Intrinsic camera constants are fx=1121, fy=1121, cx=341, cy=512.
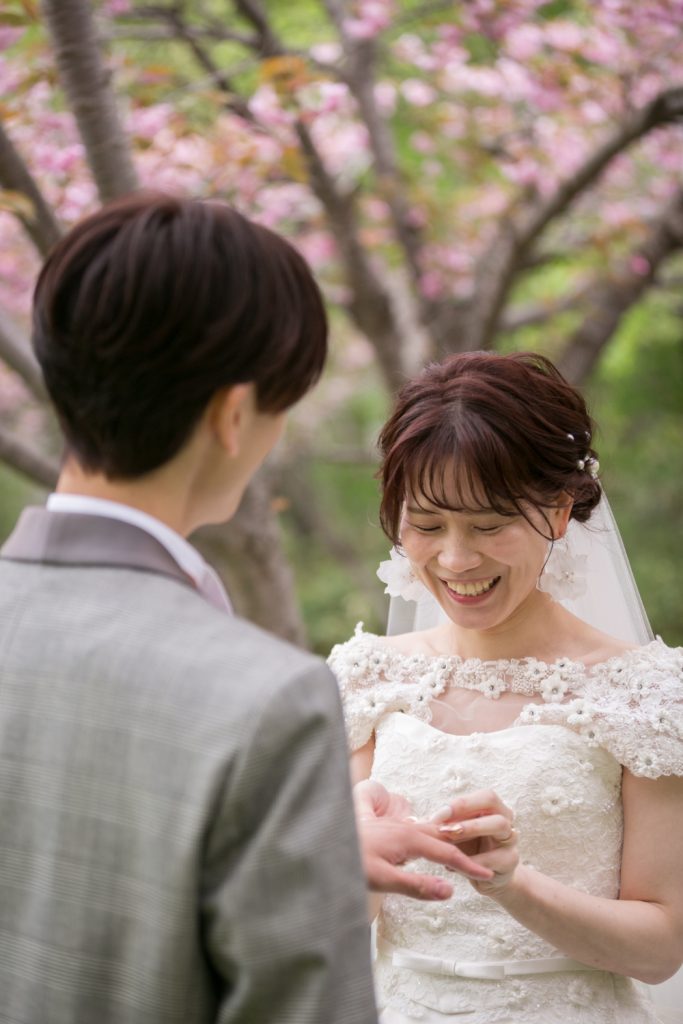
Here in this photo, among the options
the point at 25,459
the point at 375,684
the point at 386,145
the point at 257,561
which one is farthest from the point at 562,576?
the point at 386,145

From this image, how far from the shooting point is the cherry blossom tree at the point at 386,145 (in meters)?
4.48

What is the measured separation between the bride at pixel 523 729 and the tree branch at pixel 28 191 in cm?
194

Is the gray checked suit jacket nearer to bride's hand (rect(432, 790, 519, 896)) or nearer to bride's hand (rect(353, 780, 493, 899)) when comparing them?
bride's hand (rect(353, 780, 493, 899))

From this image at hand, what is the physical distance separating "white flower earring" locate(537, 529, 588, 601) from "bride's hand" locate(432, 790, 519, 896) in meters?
0.74

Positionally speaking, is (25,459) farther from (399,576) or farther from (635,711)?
(635,711)

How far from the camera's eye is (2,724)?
4.58 ft

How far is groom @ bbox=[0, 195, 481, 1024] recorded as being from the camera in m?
1.27

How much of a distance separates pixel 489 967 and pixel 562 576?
86 cm

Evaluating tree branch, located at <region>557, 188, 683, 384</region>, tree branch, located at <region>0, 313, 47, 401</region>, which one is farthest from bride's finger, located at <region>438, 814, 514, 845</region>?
tree branch, located at <region>557, 188, 683, 384</region>

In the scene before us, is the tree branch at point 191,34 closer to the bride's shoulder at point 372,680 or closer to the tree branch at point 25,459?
the tree branch at point 25,459

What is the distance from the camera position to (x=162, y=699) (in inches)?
51.4

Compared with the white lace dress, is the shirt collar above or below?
above

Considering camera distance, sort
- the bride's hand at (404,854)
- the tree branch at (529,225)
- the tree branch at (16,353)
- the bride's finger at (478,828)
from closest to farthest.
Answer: the bride's hand at (404,854) < the bride's finger at (478,828) < the tree branch at (16,353) < the tree branch at (529,225)

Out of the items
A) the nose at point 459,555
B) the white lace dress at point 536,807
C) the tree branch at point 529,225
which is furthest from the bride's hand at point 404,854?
the tree branch at point 529,225
